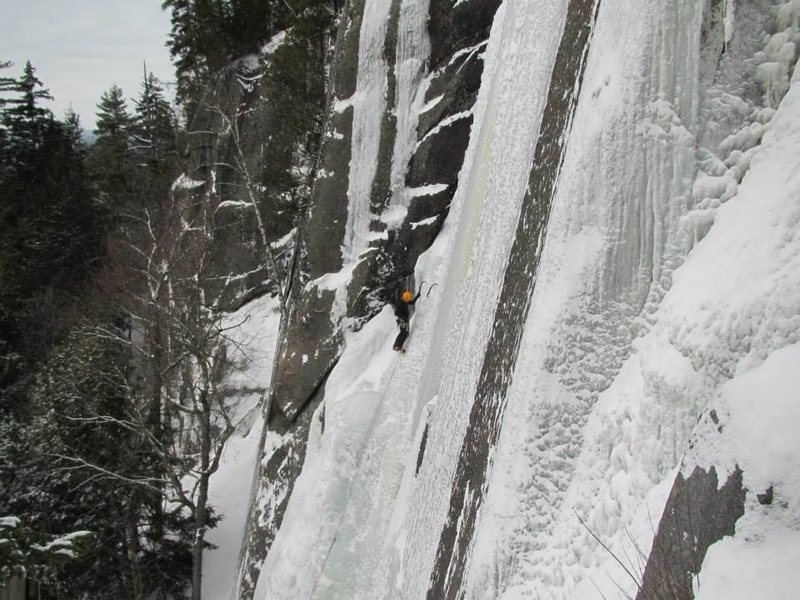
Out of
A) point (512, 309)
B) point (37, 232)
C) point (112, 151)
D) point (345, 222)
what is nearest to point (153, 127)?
point (112, 151)

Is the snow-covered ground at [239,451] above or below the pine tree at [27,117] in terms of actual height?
below

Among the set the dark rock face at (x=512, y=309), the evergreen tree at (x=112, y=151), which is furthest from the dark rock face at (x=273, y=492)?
the evergreen tree at (x=112, y=151)

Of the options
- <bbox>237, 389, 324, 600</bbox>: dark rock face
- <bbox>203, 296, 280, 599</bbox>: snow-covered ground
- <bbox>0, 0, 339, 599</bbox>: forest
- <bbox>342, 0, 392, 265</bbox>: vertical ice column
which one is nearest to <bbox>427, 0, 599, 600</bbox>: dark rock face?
<bbox>0, 0, 339, 599</bbox>: forest

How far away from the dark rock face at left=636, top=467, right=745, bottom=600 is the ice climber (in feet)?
22.9

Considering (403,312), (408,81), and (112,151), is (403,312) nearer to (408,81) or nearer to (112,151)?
(408,81)

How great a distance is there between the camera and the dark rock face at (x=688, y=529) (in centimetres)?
254

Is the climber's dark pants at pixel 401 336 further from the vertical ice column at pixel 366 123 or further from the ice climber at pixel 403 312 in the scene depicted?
the vertical ice column at pixel 366 123

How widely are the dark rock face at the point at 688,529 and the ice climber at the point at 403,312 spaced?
275 inches

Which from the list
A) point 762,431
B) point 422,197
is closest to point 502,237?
point 762,431

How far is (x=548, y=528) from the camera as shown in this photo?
4.00 metres

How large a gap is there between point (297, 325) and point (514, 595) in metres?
8.50

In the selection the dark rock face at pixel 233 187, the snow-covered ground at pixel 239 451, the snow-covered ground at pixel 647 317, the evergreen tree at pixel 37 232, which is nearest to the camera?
the snow-covered ground at pixel 647 317

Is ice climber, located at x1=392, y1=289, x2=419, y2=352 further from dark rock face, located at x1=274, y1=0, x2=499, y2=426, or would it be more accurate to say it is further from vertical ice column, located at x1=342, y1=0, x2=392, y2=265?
vertical ice column, located at x1=342, y1=0, x2=392, y2=265

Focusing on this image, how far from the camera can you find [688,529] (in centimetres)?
271
